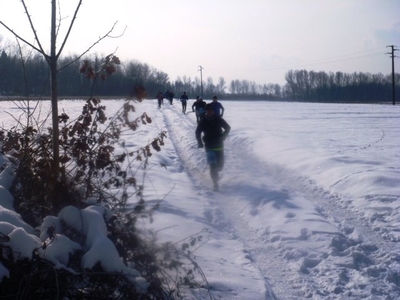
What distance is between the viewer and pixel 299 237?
6824 millimetres

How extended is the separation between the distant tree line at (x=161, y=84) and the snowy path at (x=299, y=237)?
7.72 feet

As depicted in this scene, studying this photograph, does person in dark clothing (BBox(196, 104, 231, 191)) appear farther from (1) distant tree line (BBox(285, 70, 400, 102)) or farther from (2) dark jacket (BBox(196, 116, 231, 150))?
(1) distant tree line (BBox(285, 70, 400, 102))

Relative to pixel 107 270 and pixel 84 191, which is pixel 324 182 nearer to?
pixel 84 191

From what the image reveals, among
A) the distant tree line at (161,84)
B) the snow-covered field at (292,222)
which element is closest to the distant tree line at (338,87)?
the distant tree line at (161,84)

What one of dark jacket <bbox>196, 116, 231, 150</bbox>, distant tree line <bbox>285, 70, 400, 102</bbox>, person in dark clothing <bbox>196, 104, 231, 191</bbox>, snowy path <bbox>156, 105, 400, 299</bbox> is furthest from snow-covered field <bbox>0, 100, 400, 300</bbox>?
distant tree line <bbox>285, 70, 400, 102</bbox>

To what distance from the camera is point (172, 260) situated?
4270 mm

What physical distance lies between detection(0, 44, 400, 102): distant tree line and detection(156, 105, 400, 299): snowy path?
235cm

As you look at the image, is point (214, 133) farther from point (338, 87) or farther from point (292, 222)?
point (338, 87)

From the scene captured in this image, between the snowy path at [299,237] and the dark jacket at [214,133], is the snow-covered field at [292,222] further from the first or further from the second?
the dark jacket at [214,133]

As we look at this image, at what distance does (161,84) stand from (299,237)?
499 centimetres

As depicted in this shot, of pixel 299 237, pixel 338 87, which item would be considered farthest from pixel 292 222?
pixel 338 87

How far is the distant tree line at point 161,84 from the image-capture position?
5.76 m

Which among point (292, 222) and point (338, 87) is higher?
point (338, 87)

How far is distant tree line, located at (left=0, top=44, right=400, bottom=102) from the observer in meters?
5.76
